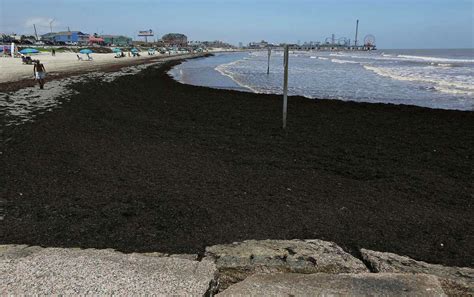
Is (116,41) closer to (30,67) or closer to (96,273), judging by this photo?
(30,67)

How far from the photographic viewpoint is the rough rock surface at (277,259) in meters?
3.15

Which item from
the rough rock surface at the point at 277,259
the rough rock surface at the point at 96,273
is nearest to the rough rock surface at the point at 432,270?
the rough rock surface at the point at 277,259

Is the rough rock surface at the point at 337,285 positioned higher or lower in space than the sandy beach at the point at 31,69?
higher

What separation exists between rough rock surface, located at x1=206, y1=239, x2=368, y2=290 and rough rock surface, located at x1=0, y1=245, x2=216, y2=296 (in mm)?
170

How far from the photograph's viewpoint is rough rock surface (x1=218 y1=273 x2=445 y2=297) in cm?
276

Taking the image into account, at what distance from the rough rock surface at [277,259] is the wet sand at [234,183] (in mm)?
530

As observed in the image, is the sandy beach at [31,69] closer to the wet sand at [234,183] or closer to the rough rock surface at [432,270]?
the wet sand at [234,183]

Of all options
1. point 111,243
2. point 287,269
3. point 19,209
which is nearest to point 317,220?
point 287,269

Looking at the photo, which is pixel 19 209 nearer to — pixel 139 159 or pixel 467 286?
pixel 139 159

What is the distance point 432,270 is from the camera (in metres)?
3.26

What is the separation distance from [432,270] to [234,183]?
11.1 feet

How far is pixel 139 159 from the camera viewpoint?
7.51 m

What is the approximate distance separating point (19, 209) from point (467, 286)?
457 cm

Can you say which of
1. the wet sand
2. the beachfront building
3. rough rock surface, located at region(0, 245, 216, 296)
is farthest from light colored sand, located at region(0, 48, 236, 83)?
the beachfront building
